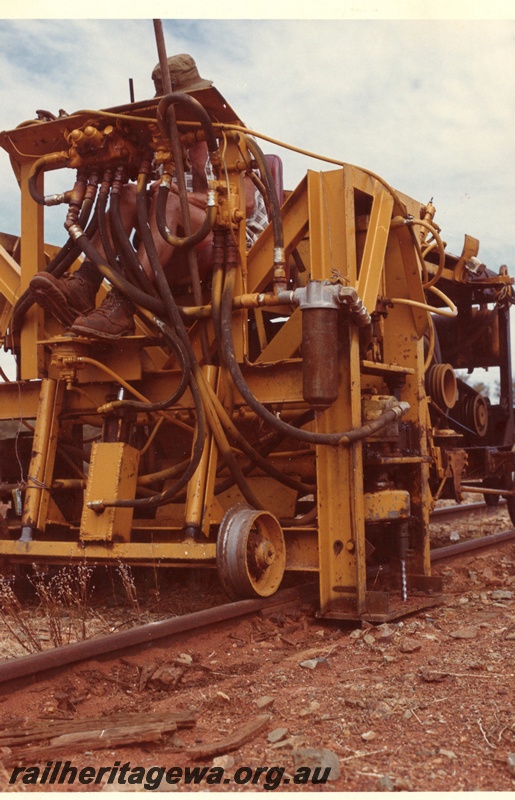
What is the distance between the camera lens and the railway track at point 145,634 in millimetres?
3250

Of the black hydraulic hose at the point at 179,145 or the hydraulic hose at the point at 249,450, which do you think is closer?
the black hydraulic hose at the point at 179,145

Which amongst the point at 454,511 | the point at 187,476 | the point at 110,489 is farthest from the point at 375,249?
the point at 454,511

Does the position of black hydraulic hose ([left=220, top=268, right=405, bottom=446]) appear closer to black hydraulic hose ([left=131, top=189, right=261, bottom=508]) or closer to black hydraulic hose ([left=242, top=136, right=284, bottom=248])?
black hydraulic hose ([left=131, top=189, right=261, bottom=508])

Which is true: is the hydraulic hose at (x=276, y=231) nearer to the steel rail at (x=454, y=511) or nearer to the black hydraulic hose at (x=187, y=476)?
the black hydraulic hose at (x=187, y=476)

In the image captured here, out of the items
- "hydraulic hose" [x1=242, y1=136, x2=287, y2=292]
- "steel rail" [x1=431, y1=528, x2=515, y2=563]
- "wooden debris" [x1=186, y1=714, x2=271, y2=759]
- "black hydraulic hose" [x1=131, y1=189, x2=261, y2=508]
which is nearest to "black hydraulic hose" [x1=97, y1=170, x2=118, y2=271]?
"black hydraulic hose" [x1=131, y1=189, x2=261, y2=508]

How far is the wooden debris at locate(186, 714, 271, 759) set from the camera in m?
2.61

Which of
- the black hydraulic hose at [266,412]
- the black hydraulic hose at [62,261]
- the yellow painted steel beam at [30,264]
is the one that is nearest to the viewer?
the black hydraulic hose at [266,412]

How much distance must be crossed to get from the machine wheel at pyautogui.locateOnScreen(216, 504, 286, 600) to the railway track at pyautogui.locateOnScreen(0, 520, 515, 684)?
8 centimetres

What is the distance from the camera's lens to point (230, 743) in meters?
2.66

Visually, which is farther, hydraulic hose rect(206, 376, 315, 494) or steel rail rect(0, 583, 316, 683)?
hydraulic hose rect(206, 376, 315, 494)

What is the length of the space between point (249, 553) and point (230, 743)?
1733mm

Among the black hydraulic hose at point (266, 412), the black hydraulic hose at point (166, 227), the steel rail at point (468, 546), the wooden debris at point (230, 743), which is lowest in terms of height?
the wooden debris at point (230, 743)

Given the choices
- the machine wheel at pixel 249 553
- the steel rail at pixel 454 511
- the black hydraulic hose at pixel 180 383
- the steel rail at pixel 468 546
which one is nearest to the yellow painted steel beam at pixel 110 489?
the black hydraulic hose at pixel 180 383

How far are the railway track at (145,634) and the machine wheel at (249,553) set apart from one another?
0.26ft
